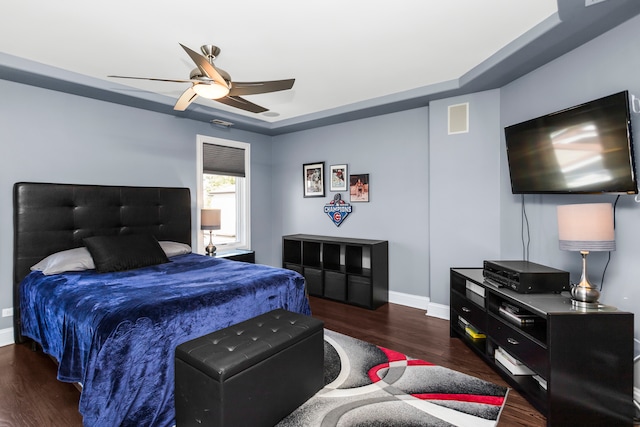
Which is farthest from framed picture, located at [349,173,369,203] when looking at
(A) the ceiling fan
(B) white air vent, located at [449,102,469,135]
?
(A) the ceiling fan

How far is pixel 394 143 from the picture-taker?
4188mm

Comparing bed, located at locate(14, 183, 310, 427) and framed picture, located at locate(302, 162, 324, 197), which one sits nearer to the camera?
bed, located at locate(14, 183, 310, 427)

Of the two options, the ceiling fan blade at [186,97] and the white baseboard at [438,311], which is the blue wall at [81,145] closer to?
the ceiling fan blade at [186,97]

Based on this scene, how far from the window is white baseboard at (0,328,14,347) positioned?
1.97m

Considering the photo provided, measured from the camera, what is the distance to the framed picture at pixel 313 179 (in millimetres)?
4875

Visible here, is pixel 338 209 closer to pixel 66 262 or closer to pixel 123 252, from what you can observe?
pixel 123 252

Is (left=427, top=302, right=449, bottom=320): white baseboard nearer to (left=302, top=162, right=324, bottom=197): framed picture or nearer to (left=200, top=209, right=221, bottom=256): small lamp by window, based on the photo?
(left=302, top=162, right=324, bottom=197): framed picture

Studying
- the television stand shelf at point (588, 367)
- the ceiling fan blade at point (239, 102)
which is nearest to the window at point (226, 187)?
the ceiling fan blade at point (239, 102)

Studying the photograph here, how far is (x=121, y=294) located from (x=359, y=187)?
3.13 metres

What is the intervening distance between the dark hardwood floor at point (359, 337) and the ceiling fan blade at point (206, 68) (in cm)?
229

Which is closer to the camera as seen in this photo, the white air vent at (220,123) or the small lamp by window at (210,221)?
the small lamp by window at (210,221)

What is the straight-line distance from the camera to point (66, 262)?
2803 millimetres

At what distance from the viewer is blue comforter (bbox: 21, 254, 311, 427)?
1.68 m

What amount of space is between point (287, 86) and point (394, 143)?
2.07 meters
